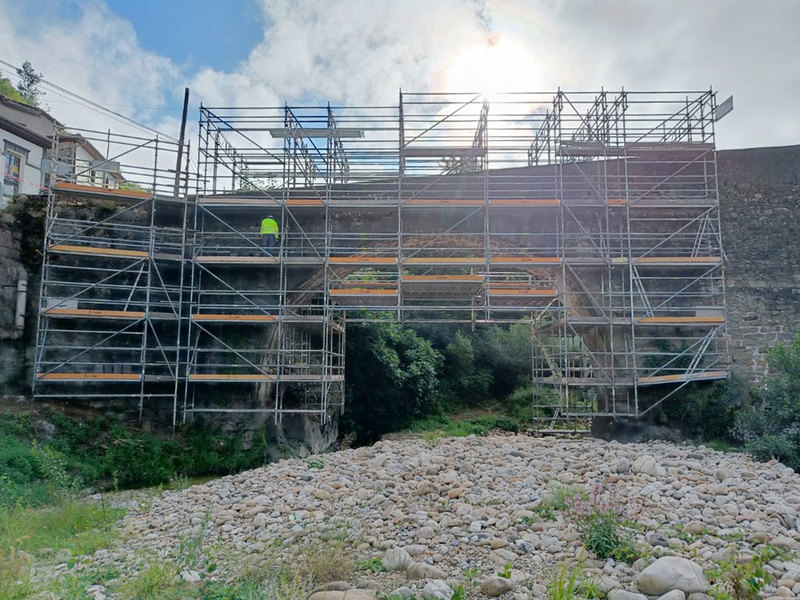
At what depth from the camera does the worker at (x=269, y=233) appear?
10620 millimetres

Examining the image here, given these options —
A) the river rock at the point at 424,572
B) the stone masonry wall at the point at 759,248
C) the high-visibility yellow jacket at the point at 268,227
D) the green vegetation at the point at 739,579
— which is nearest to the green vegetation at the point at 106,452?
the high-visibility yellow jacket at the point at 268,227

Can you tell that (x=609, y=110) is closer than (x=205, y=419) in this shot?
No

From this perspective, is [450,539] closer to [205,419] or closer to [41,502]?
[41,502]

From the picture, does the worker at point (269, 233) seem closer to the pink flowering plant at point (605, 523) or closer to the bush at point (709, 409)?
the pink flowering plant at point (605, 523)

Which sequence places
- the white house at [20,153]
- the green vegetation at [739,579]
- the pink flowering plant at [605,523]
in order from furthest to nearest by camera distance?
the white house at [20,153] < the pink flowering plant at [605,523] < the green vegetation at [739,579]

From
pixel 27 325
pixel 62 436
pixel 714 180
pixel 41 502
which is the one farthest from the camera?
pixel 714 180

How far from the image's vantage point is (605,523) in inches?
Answer: 178

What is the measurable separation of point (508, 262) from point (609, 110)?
3969 millimetres

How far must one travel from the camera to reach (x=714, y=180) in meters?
11.1

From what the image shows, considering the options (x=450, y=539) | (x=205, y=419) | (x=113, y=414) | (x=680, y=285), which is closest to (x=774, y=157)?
(x=680, y=285)

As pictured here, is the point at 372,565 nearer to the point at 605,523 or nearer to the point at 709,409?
the point at 605,523

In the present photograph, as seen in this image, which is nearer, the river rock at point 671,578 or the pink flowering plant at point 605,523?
the river rock at point 671,578

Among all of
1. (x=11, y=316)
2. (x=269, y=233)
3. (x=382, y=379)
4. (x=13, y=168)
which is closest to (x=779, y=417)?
(x=269, y=233)

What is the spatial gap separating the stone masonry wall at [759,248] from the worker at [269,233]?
8947 mm
